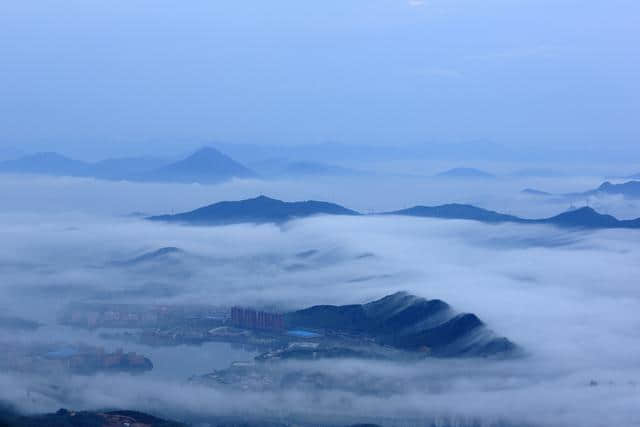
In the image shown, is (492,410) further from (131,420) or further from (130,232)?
(130,232)

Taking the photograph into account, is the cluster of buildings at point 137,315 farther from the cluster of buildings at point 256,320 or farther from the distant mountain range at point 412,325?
the distant mountain range at point 412,325

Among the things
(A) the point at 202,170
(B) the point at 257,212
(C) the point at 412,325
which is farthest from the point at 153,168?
(C) the point at 412,325

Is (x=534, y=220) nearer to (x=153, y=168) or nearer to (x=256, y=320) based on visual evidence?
(x=256, y=320)

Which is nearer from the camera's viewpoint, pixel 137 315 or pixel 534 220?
pixel 137 315

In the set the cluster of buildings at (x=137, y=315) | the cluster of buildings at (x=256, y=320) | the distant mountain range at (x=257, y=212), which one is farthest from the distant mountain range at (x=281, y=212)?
the cluster of buildings at (x=256, y=320)

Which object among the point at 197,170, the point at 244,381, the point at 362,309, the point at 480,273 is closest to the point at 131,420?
the point at 244,381

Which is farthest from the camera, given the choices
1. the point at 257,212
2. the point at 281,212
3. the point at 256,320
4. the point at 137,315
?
the point at 257,212
